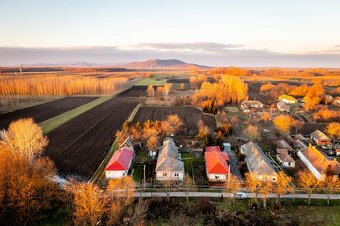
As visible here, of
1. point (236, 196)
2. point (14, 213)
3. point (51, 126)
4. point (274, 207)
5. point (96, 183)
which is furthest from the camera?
point (51, 126)

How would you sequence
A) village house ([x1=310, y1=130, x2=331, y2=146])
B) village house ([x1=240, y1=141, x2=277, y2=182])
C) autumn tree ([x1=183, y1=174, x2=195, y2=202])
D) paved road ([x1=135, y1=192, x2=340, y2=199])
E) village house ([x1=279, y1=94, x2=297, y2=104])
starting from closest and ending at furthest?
autumn tree ([x1=183, y1=174, x2=195, y2=202]) → paved road ([x1=135, y1=192, x2=340, y2=199]) → village house ([x1=240, y1=141, x2=277, y2=182]) → village house ([x1=310, y1=130, x2=331, y2=146]) → village house ([x1=279, y1=94, x2=297, y2=104])

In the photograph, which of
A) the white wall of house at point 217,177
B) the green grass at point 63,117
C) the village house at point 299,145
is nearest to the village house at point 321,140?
the village house at point 299,145

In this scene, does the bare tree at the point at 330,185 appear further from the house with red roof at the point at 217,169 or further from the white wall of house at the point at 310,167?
the house with red roof at the point at 217,169

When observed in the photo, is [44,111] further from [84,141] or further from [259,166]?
[259,166]

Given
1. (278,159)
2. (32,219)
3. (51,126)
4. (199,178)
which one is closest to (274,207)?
(199,178)

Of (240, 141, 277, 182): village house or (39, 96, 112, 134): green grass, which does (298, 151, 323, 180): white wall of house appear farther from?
(39, 96, 112, 134): green grass

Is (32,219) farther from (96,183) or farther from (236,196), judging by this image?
(236,196)

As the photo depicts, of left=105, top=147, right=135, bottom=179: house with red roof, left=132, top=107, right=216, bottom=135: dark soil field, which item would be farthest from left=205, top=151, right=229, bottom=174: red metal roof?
left=132, top=107, right=216, bottom=135: dark soil field
